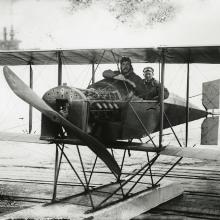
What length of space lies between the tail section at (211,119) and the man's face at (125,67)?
7.37ft

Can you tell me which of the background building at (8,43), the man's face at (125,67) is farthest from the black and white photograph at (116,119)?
the background building at (8,43)

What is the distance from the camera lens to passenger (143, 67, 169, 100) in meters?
8.04

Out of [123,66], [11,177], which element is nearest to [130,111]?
[123,66]

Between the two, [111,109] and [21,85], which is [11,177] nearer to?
[111,109]

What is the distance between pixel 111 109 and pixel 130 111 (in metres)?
0.47

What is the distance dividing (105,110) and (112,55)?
97.2 inches

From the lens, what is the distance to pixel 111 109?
22.9 feet

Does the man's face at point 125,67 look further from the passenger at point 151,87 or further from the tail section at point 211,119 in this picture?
the tail section at point 211,119

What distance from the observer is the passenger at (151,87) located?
8.04 metres

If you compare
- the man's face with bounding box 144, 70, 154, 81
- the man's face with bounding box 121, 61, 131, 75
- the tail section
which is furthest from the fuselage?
the tail section

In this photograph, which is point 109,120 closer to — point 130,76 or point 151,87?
point 130,76

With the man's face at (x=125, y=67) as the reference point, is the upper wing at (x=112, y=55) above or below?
above

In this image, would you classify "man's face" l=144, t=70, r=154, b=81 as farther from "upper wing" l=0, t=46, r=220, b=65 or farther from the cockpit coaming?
the cockpit coaming

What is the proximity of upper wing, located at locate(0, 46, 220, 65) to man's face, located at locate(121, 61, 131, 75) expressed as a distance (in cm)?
25
